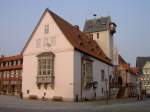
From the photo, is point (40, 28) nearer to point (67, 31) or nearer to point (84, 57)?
point (67, 31)

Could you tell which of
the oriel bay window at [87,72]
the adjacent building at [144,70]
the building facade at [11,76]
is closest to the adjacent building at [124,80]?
the adjacent building at [144,70]

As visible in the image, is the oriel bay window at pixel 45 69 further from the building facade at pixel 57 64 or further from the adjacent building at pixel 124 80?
the adjacent building at pixel 124 80

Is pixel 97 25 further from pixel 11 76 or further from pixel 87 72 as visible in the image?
pixel 11 76

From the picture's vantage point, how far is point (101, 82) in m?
55.3

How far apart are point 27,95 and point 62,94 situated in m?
7.84

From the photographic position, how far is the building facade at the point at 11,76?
6438 cm

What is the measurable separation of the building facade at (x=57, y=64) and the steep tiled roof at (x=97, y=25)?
47.7 ft

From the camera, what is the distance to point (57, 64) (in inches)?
1766

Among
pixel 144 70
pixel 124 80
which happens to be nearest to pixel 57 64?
pixel 124 80

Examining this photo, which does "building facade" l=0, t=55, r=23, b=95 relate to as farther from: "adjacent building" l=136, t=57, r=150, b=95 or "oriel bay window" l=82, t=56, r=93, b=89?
"adjacent building" l=136, t=57, r=150, b=95

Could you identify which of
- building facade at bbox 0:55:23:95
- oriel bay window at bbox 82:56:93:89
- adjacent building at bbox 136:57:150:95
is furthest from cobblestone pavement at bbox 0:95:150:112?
adjacent building at bbox 136:57:150:95

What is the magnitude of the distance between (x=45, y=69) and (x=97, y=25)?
24.5m

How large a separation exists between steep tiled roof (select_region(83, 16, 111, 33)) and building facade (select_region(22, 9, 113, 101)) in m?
14.5

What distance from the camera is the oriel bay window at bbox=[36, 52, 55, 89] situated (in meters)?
44.7
